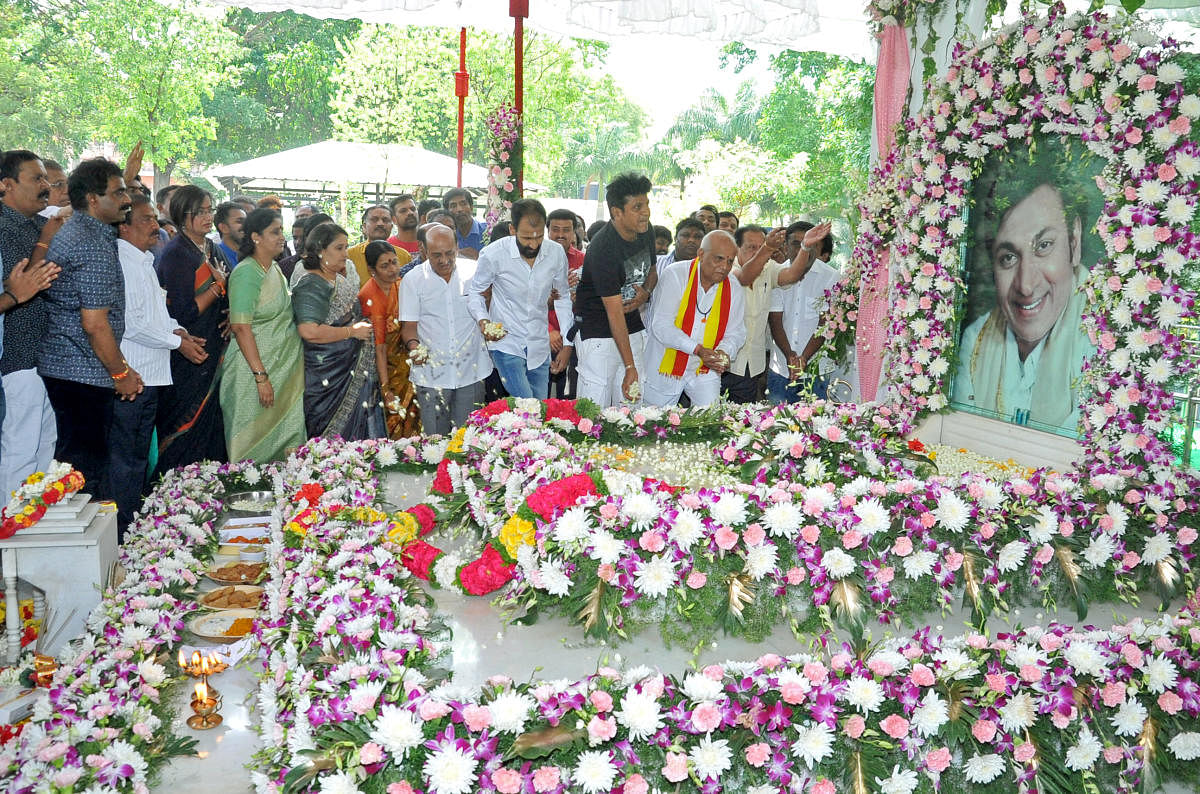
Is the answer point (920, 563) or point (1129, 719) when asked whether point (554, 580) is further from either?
point (1129, 719)

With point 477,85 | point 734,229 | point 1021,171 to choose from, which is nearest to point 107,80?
point 477,85

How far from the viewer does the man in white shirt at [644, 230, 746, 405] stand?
5066mm

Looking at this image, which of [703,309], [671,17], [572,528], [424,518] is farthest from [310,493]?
[671,17]

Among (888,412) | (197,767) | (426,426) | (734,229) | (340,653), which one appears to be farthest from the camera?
(734,229)

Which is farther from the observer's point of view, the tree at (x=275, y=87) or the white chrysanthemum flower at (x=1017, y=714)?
the tree at (x=275, y=87)

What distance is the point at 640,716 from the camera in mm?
1773

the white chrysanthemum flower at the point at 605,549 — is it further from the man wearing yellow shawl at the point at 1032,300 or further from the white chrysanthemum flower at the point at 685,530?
the man wearing yellow shawl at the point at 1032,300

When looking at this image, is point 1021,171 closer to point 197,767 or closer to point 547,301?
point 547,301

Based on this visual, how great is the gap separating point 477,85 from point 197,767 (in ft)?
62.0

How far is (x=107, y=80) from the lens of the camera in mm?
18844

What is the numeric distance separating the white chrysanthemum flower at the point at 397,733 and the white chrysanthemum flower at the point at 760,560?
102 cm

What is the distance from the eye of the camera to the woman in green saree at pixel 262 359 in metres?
4.77

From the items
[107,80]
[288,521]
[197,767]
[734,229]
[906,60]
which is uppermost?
[107,80]

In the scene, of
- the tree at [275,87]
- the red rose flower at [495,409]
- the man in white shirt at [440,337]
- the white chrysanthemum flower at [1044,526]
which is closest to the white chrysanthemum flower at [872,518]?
the white chrysanthemum flower at [1044,526]
